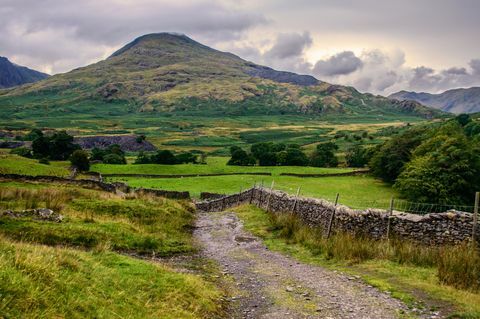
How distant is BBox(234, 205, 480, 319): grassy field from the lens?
39.7 feet

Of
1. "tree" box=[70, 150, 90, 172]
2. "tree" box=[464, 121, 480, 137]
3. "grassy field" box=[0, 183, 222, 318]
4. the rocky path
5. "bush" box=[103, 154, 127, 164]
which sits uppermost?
"tree" box=[464, 121, 480, 137]

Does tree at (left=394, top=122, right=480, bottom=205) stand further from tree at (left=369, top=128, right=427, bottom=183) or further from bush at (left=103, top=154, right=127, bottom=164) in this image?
bush at (left=103, top=154, right=127, bottom=164)

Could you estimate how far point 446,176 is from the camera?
55750 millimetres

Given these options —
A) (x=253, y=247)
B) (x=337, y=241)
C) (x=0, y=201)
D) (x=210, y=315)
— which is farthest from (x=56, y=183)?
(x=210, y=315)

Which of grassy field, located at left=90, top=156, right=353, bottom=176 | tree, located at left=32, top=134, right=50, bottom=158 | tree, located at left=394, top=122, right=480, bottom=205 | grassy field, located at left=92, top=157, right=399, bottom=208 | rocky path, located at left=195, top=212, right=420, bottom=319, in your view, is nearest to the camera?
rocky path, located at left=195, top=212, right=420, bottom=319

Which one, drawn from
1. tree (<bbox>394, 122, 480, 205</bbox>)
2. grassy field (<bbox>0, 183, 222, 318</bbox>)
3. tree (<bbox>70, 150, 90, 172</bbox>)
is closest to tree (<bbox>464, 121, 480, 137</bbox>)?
tree (<bbox>394, 122, 480, 205</bbox>)

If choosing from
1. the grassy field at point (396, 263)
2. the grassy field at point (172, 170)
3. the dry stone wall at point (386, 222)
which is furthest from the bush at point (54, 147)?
the grassy field at point (396, 263)

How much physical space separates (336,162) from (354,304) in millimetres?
119368

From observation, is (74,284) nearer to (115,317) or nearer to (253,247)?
(115,317)

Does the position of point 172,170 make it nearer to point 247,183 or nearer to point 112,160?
point 247,183

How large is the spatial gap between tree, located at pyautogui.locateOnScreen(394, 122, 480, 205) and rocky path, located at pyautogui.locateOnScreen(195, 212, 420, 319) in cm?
4180

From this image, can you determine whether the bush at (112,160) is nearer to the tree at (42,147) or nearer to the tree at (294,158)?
the tree at (42,147)

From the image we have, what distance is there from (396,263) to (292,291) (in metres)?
5.07

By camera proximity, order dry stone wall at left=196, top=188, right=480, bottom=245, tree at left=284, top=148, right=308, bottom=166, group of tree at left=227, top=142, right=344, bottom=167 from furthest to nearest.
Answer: tree at left=284, top=148, right=308, bottom=166 < group of tree at left=227, top=142, right=344, bottom=167 < dry stone wall at left=196, top=188, right=480, bottom=245
